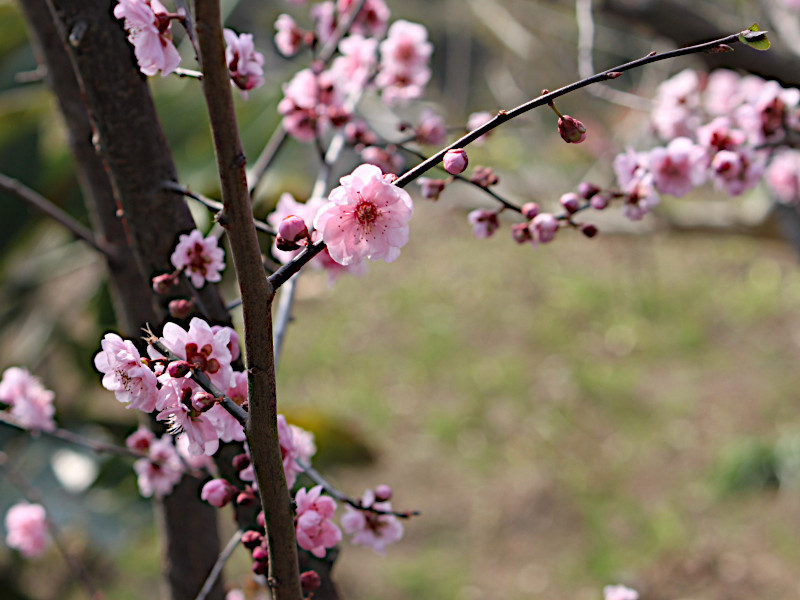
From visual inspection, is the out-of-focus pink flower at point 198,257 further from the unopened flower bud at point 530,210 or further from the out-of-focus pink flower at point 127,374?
the unopened flower bud at point 530,210

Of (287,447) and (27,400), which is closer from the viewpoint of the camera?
(287,447)

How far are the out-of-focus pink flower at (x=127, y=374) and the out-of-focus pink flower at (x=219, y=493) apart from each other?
0.12 meters

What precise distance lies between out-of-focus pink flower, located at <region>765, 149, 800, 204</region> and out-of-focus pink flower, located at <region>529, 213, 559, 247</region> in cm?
90

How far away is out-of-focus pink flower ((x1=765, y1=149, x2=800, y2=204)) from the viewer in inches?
53.2

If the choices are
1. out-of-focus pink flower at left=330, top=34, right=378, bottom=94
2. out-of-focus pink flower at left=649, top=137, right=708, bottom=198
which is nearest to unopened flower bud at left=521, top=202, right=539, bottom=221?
out-of-focus pink flower at left=649, top=137, right=708, bottom=198

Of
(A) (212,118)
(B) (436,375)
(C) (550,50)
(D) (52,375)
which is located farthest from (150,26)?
(B) (436,375)

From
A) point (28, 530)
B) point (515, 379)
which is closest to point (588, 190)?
point (28, 530)

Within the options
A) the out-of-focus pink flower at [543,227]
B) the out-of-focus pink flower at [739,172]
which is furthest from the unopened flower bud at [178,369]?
the out-of-focus pink flower at [739,172]

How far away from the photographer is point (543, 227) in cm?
65

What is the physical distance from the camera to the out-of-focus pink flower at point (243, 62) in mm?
577

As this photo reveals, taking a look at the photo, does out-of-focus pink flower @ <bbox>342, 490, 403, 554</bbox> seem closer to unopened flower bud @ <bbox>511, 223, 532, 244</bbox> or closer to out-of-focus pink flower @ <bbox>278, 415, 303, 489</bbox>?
out-of-focus pink flower @ <bbox>278, 415, 303, 489</bbox>

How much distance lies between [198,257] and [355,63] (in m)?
0.49

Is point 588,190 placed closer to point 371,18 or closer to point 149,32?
point 149,32

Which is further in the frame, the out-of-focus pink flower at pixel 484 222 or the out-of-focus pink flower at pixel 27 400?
the out-of-focus pink flower at pixel 27 400
